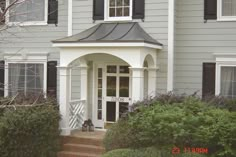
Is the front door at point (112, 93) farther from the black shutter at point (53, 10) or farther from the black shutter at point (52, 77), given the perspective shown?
the black shutter at point (53, 10)

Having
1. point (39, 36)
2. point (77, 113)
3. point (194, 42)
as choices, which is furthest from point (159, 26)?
point (39, 36)

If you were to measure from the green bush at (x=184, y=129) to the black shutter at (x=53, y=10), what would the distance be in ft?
19.0

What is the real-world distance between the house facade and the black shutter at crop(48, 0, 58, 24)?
0.12 ft

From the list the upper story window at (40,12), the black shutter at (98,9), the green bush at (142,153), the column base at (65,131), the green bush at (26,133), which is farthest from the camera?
the upper story window at (40,12)

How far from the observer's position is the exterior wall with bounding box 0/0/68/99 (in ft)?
49.6

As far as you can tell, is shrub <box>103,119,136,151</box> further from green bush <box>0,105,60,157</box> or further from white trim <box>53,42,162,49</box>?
white trim <box>53,42,162,49</box>

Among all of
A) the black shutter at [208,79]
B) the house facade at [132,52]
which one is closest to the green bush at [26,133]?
the house facade at [132,52]

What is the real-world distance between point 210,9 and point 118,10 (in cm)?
295

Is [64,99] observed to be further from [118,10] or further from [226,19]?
[226,19]

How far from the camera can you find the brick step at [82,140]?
12.6 m

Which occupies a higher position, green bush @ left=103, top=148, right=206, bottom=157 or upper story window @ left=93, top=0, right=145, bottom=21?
upper story window @ left=93, top=0, right=145, bottom=21

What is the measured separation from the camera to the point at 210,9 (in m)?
13.4

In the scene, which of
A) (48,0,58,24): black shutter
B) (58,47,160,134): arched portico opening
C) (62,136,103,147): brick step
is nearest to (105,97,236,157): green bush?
(62,136,103,147): brick step

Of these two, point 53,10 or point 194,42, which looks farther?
point 53,10
